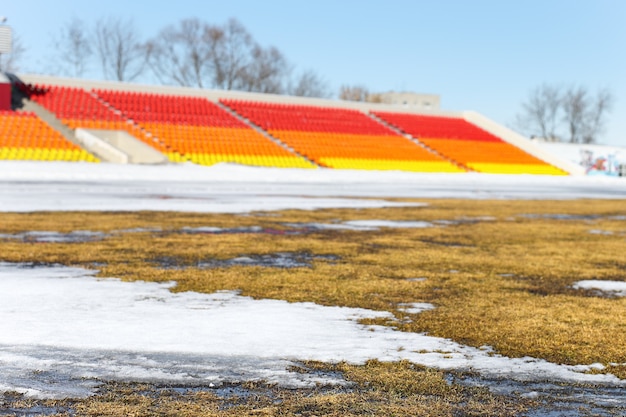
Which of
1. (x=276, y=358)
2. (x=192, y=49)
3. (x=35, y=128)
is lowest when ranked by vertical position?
(x=276, y=358)

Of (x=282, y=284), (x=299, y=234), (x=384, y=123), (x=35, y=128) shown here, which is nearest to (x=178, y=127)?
(x=35, y=128)

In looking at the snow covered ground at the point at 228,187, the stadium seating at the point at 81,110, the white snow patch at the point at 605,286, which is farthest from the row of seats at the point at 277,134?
the white snow patch at the point at 605,286

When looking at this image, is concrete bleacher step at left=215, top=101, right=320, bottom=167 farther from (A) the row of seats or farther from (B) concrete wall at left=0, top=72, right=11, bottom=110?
(B) concrete wall at left=0, top=72, right=11, bottom=110

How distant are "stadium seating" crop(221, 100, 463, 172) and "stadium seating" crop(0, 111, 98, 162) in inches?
527

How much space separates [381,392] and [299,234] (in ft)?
25.4

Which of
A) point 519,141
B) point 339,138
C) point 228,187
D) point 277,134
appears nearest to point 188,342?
point 228,187

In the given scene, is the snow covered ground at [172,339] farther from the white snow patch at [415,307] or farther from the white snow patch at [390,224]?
the white snow patch at [390,224]

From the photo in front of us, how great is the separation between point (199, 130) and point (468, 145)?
64.4 feet

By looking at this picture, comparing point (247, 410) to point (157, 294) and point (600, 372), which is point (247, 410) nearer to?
point (600, 372)

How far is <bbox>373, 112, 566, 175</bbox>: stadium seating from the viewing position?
48750 millimetres

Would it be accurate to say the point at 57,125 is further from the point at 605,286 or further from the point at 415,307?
the point at 415,307

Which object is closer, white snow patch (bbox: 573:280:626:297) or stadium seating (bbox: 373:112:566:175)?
white snow patch (bbox: 573:280:626:297)

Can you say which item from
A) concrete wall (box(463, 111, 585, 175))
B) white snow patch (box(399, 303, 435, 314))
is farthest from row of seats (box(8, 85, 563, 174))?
white snow patch (box(399, 303, 435, 314))

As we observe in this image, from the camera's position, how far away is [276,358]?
4.26 meters
